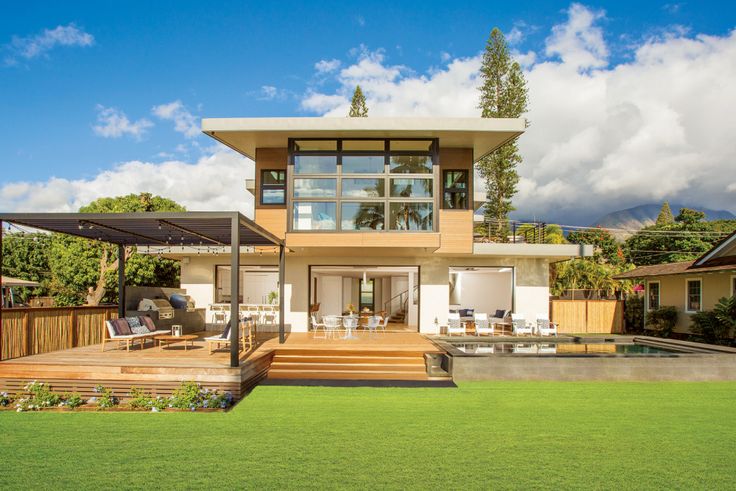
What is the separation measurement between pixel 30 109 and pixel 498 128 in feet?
71.6

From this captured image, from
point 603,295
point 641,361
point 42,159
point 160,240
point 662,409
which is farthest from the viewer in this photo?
point 42,159

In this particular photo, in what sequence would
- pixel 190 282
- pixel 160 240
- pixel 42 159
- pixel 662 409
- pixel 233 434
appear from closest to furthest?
pixel 233 434 → pixel 662 409 → pixel 160 240 → pixel 190 282 → pixel 42 159

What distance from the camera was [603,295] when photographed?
24.7 meters

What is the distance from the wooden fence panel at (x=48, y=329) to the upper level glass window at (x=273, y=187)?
5.15 m

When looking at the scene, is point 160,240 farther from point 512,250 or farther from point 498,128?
point 512,250

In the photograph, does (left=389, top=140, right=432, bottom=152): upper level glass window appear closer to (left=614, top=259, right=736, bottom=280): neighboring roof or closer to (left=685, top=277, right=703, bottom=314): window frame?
(left=614, top=259, right=736, bottom=280): neighboring roof

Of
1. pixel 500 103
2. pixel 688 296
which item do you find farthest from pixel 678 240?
pixel 688 296

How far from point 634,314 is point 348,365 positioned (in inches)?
620

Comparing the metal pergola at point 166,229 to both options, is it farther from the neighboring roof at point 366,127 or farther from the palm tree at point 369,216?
the neighboring roof at point 366,127

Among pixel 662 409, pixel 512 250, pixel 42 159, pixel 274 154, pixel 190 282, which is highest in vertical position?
pixel 42 159

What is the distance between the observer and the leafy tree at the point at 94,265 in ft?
88.2

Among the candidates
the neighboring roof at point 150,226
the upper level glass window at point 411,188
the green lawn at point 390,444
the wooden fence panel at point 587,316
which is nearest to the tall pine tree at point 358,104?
the wooden fence panel at point 587,316

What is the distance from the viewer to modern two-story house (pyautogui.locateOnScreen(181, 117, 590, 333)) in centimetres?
1295

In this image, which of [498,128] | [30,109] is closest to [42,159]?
[30,109]
